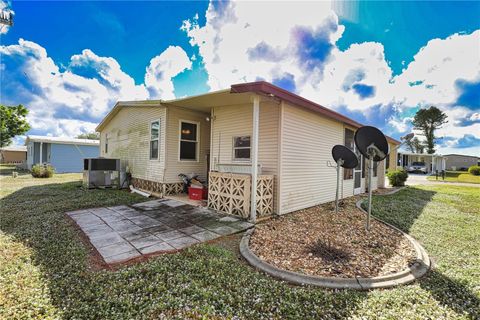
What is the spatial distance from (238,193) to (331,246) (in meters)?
2.34

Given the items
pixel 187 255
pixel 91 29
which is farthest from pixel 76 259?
pixel 91 29

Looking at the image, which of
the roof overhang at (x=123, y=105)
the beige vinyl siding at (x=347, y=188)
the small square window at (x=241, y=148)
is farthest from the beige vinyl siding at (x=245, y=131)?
the beige vinyl siding at (x=347, y=188)

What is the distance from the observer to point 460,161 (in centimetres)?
3806

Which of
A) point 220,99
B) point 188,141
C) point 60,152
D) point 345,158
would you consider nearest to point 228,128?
point 220,99

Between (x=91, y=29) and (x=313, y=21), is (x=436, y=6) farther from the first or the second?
(x=91, y=29)

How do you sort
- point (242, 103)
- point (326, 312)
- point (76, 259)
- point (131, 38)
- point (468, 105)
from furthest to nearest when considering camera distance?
point (468, 105), point (131, 38), point (242, 103), point (76, 259), point (326, 312)

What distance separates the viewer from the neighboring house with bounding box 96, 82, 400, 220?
5137mm

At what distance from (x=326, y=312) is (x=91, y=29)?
13534 mm

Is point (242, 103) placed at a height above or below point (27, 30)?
below

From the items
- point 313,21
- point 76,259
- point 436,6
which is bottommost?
point 76,259

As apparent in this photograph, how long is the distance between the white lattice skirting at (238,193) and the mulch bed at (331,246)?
51cm

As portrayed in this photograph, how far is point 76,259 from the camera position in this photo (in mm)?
2898

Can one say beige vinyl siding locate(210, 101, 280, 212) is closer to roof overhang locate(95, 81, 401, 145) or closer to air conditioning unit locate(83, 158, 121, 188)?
roof overhang locate(95, 81, 401, 145)

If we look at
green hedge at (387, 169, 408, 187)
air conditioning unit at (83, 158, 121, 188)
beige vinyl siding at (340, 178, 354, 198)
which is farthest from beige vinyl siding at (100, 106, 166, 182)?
green hedge at (387, 169, 408, 187)
